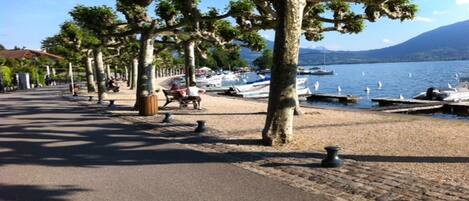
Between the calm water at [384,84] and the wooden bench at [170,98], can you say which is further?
the calm water at [384,84]

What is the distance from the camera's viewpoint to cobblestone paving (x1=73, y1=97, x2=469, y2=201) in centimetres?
650

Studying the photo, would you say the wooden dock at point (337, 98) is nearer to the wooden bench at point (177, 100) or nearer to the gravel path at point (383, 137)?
the wooden bench at point (177, 100)

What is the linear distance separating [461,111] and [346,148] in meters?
17.3

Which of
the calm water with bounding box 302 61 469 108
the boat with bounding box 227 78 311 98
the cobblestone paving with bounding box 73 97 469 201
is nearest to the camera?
the cobblestone paving with bounding box 73 97 469 201

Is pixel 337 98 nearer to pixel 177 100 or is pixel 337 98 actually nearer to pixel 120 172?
pixel 177 100

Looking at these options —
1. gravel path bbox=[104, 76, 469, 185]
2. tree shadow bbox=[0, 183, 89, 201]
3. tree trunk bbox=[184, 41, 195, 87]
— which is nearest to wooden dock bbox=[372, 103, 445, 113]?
gravel path bbox=[104, 76, 469, 185]

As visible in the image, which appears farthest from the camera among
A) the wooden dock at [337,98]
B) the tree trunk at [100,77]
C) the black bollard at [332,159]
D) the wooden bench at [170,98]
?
the wooden dock at [337,98]

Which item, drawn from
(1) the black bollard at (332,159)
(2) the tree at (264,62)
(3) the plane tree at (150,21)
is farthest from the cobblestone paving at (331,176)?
(2) the tree at (264,62)

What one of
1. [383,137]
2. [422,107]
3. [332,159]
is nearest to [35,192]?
[332,159]

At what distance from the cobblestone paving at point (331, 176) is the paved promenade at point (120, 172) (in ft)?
0.98

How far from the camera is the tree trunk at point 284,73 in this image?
10758 mm

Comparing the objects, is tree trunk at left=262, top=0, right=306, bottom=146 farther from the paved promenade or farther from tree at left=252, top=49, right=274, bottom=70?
tree at left=252, top=49, right=274, bottom=70

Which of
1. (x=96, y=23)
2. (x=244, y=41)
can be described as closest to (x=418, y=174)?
(x=96, y=23)

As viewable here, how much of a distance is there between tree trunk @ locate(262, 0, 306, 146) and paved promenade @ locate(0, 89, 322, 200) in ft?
5.81
